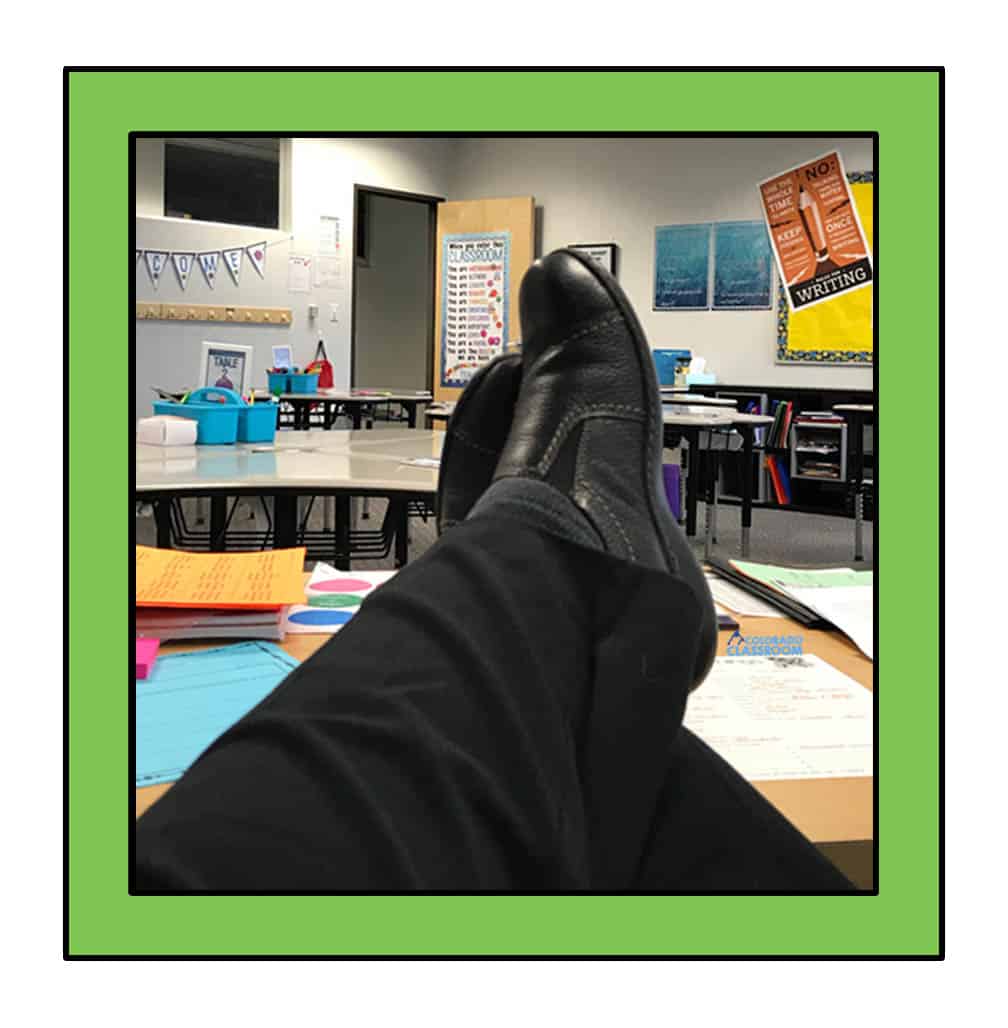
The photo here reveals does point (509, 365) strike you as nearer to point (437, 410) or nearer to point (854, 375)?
point (437, 410)

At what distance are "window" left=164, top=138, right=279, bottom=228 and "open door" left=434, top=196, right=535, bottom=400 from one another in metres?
2.01

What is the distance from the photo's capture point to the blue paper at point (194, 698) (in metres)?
0.65

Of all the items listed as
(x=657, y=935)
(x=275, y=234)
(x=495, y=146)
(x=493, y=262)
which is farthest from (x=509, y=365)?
(x=495, y=146)

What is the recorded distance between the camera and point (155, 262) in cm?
632

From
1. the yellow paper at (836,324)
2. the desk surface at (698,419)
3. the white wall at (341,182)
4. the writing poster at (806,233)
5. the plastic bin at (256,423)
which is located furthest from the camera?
the white wall at (341,182)

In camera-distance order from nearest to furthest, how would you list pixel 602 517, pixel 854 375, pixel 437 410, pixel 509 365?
pixel 602 517, pixel 509 365, pixel 437 410, pixel 854 375

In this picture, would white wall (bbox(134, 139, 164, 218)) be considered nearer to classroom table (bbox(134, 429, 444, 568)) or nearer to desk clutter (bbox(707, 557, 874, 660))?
classroom table (bbox(134, 429, 444, 568))

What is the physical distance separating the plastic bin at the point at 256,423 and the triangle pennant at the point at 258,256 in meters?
4.46

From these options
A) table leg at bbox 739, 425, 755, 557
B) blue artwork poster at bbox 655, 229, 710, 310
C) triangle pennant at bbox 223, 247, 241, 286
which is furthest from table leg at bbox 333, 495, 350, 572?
blue artwork poster at bbox 655, 229, 710, 310

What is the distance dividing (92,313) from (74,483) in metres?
0.09

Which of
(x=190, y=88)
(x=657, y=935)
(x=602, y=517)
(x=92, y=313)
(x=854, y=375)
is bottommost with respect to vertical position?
(x=657, y=935)

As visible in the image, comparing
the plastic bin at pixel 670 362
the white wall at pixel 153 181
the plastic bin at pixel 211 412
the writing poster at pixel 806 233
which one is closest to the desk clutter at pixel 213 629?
the plastic bin at pixel 211 412

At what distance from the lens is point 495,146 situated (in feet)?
26.3

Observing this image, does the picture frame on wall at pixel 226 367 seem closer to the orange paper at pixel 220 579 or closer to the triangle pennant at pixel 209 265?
the orange paper at pixel 220 579
